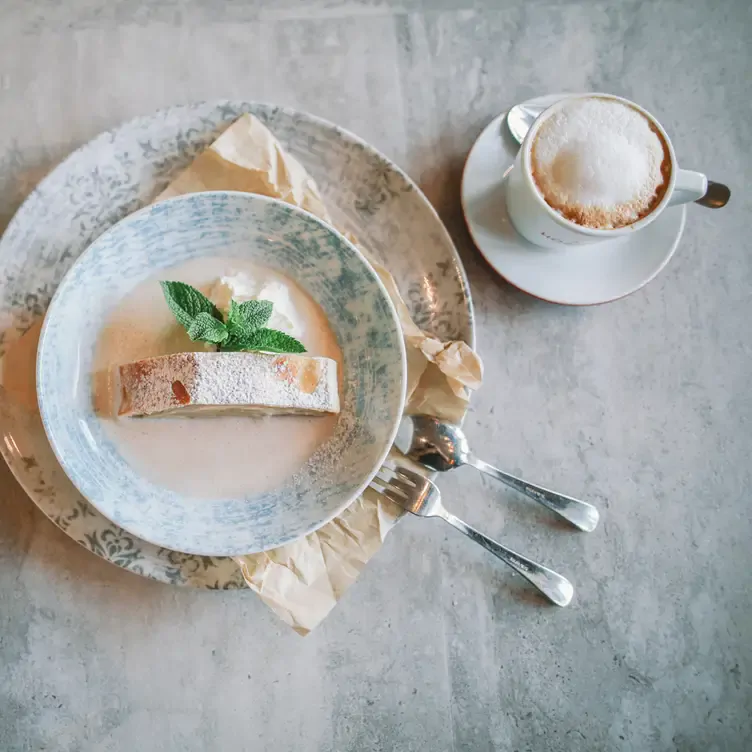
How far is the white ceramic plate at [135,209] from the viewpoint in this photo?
108cm

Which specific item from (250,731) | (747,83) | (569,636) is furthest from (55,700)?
(747,83)

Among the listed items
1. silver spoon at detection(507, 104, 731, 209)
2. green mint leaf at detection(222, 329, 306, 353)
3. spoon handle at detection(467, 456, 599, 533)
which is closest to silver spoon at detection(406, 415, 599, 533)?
spoon handle at detection(467, 456, 599, 533)

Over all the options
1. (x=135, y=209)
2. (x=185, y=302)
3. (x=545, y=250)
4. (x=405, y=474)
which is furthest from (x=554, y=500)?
(x=135, y=209)

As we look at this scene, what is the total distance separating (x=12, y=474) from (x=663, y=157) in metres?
1.21

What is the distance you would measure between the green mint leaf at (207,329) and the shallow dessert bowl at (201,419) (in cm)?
15

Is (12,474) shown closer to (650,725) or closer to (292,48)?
(292,48)

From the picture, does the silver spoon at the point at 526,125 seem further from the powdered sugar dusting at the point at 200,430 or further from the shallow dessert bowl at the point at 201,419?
the powdered sugar dusting at the point at 200,430

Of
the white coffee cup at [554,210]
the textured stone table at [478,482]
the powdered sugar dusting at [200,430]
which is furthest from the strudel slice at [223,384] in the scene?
the white coffee cup at [554,210]

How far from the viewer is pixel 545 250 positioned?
1.21 m

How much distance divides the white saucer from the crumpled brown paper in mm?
193

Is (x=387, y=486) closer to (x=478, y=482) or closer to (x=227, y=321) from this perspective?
(x=478, y=482)

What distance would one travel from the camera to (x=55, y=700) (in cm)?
116

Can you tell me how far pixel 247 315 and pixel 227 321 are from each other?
3cm

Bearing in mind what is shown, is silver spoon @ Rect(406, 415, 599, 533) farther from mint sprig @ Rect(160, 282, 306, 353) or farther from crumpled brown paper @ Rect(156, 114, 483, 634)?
mint sprig @ Rect(160, 282, 306, 353)
